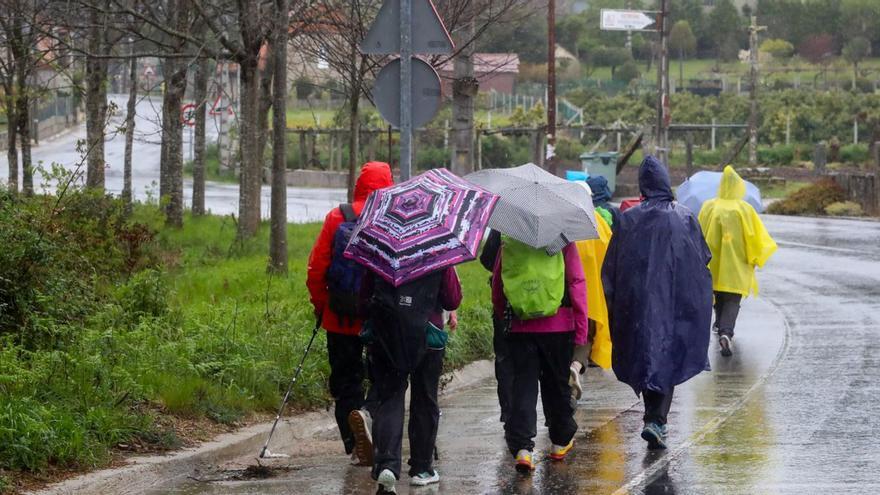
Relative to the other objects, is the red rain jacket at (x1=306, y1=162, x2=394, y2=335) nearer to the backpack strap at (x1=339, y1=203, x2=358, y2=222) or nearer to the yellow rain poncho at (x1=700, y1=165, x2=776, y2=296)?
the backpack strap at (x1=339, y1=203, x2=358, y2=222)

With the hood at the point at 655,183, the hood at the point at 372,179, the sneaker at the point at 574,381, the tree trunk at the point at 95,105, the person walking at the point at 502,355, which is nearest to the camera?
the hood at the point at 372,179

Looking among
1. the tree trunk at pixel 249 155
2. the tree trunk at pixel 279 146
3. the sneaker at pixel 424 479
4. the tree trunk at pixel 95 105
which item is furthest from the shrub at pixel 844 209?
the sneaker at pixel 424 479

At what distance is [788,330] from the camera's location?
15164 mm

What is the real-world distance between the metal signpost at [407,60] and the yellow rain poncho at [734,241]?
4681 mm

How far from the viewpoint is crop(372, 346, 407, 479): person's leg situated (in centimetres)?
754

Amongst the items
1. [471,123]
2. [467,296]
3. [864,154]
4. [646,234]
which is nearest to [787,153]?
[864,154]

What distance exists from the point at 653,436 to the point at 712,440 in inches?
Result: 19.7

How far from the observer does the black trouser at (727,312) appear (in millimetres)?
13609

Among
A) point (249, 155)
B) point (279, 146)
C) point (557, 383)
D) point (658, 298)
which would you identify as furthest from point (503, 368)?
point (249, 155)

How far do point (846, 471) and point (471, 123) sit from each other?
38.5 ft

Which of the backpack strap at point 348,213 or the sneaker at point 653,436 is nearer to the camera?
the backpack strap at point 348,213

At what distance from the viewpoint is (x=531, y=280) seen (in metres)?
8.08

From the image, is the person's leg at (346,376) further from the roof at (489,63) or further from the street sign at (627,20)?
the street sign at (627,20)

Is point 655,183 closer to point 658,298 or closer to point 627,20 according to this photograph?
point 658,298
